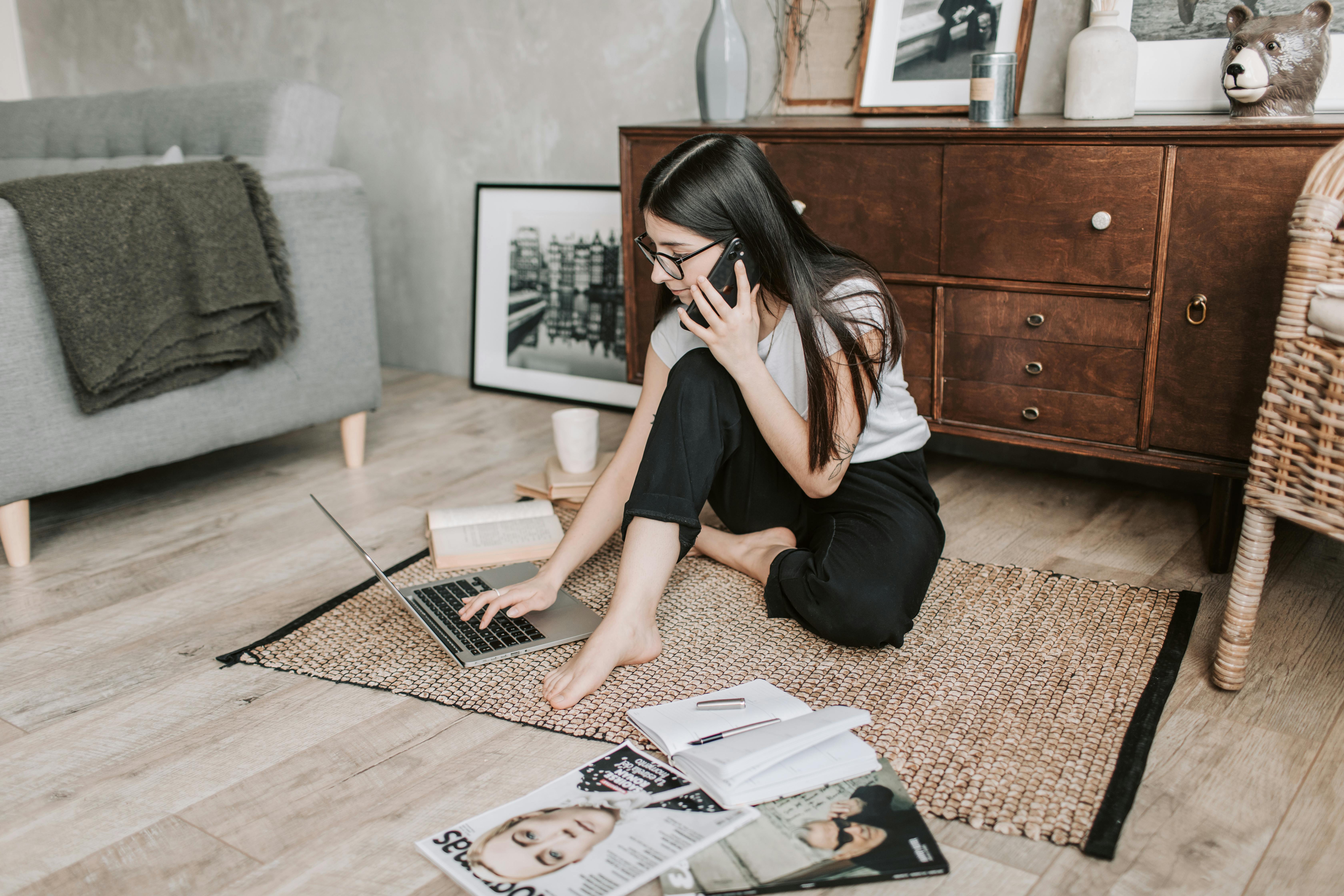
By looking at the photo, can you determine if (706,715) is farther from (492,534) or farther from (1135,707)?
(492,534)

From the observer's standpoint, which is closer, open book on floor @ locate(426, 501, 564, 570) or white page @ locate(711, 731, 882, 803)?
white page @ locate(711, 731, 882, 803)

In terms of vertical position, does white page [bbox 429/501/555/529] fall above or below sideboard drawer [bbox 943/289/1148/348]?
below

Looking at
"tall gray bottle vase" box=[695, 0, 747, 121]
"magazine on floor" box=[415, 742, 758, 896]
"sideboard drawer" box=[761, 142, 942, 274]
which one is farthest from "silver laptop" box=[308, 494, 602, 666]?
"tall gray bottle vase" box=[695, 0, 747, 121]

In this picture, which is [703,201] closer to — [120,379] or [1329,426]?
[1329,426]

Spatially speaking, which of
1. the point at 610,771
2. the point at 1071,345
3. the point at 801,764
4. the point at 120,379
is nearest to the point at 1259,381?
the point at 1071,345

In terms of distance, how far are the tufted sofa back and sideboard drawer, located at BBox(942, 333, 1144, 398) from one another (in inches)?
57.4

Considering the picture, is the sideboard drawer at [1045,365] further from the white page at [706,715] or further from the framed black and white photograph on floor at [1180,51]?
the white page at [706,715]

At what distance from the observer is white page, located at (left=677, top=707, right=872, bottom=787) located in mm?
1089

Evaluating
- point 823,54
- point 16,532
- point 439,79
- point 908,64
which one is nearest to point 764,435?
point 908,64

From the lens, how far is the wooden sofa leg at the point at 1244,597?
1.30m

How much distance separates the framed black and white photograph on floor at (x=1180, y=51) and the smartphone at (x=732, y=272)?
3.14 feet

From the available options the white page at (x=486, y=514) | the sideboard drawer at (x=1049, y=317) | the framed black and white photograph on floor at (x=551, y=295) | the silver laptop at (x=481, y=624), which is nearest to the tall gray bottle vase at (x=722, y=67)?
the framed black and white photograph on floor at (x=551, y=295)

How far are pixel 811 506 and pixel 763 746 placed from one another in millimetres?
574

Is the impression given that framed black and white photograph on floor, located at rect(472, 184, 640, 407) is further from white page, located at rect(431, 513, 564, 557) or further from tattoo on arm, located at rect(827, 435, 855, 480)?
tattoo on arm, located at rect(827, 435, 855, 480)
